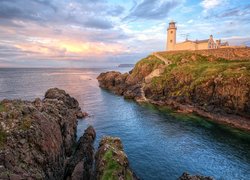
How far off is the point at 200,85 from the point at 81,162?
52.6 m

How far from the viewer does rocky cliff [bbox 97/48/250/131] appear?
195 feet

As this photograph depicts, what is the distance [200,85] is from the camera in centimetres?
7150

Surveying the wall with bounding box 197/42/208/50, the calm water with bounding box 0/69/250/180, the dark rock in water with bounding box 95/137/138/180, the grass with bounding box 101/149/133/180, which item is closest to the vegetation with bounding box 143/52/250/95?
the wall with bounding box 197/42/208/50

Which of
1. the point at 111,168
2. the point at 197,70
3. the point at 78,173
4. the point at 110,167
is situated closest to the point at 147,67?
the point at 197,70

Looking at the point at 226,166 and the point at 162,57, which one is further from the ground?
the point at 162,57

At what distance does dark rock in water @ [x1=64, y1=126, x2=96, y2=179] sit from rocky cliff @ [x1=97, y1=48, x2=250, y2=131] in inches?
1579

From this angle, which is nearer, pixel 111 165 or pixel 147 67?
pixel 111 165

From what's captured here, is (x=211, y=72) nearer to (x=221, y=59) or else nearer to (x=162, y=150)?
(x=221, y=59)

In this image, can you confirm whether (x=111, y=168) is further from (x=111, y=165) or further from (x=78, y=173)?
(x=78, y=173)

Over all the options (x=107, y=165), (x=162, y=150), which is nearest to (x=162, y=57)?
(x=162, y=150)

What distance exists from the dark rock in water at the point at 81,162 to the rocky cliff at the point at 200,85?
132 feet

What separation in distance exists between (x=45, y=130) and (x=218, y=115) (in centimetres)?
5169

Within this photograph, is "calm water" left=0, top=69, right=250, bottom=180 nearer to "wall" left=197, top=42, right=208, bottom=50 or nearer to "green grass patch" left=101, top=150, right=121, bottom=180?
"green grass patch" left=101, top=150, right=121, bottom=180

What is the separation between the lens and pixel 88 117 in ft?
210
